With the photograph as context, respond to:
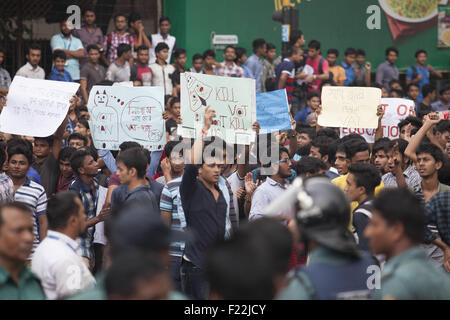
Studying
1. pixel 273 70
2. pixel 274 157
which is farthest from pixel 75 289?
pixel 273 70

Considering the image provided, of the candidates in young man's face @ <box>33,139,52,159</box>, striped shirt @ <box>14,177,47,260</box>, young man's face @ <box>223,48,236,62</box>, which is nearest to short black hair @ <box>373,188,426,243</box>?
striped shirt @ <box>14,177,47,260</box>

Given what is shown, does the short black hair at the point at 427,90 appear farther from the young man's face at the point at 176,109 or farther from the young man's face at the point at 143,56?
the young man's face at the point at 176,109

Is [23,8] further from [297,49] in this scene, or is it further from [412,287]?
[412,287]

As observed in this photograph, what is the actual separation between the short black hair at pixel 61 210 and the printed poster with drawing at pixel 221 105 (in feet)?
10.3

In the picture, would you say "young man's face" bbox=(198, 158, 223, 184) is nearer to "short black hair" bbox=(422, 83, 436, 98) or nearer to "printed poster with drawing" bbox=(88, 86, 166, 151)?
"printed poster with drawing" bbox=(88, 86, 166, 151)

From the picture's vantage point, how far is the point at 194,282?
6.43m

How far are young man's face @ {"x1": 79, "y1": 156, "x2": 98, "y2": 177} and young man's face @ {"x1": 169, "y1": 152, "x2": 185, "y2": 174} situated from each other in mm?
798

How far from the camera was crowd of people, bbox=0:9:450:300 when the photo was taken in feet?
12.1

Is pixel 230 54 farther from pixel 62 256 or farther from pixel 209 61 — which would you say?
pixel 62 256

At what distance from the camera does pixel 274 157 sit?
7.75 meters

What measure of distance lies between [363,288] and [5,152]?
4.61 m

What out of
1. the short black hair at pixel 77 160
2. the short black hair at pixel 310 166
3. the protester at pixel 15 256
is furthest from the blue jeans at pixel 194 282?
the protester at pixel 15 256

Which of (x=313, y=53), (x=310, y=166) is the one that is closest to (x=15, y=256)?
(x=310, y=166)

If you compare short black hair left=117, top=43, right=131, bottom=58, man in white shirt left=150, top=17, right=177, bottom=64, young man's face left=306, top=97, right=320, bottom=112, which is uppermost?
man in white shirt left=150, top=17, right=177, bottom=64
